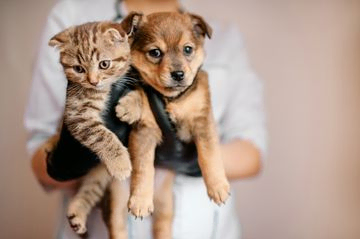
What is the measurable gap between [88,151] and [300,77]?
16.1 inches

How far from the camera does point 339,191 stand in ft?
2.40

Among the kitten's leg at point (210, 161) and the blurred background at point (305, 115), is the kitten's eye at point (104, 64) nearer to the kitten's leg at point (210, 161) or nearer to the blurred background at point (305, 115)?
the kitten's leg at point (210, 161)

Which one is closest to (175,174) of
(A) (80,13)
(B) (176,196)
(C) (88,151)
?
(B) (176,196)

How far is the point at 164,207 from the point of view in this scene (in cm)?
54

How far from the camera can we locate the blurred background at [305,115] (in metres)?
0.72

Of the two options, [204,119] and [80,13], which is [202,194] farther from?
[80,13]

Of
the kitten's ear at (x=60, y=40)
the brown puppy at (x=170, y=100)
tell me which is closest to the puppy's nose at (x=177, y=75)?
the brown puppy at (x=170, y=100)

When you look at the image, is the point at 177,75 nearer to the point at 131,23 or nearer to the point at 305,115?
the point at 131,23

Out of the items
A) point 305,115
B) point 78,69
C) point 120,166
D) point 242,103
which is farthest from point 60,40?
point 305,115

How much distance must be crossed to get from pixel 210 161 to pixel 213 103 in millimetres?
138

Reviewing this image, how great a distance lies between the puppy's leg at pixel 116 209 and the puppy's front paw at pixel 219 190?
0.09 meters

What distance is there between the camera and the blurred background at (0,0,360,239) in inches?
28.4

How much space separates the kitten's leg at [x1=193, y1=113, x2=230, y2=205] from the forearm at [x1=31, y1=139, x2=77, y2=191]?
164 millimetres

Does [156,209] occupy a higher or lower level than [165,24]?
lower
